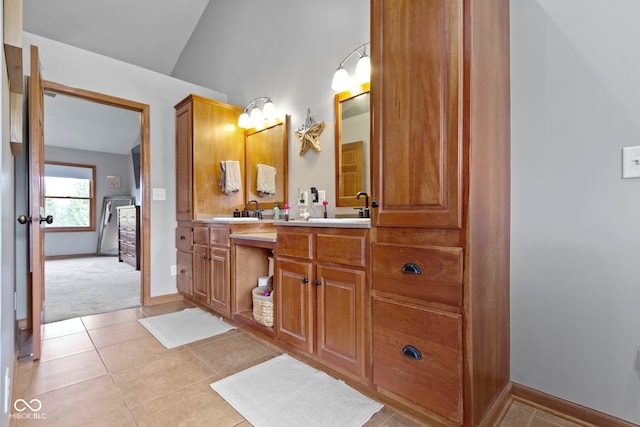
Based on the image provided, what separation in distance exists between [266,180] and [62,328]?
2.15 metres

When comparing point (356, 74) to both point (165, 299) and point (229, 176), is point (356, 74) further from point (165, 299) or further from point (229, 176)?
point (165, 299)

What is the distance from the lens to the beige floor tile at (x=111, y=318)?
2.68m

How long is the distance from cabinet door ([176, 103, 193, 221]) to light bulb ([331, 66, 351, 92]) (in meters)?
1.66

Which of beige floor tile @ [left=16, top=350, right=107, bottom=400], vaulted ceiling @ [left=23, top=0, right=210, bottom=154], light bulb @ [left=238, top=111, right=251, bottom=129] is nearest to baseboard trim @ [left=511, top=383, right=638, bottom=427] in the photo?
beige floor tile @ [left=16, top=350, right=107, bottom=400]

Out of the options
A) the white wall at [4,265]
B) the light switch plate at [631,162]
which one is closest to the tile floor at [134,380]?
the white wall at [4,265]

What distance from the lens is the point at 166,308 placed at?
3.13 meters

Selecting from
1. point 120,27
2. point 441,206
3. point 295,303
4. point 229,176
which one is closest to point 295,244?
point 295,303

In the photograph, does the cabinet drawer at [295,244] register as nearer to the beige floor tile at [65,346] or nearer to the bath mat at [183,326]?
the bath mat at [183,326]

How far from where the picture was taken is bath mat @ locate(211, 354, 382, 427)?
56.2 inches

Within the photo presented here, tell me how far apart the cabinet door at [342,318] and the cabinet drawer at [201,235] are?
1544 mm

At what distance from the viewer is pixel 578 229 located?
4.64 feet

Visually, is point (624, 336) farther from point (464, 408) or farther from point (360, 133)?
point (360, 133)

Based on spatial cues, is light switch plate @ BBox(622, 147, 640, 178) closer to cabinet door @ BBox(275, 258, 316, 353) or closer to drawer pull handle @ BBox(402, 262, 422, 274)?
drawer pull handle @ BBox(402, 262, 422, 274)

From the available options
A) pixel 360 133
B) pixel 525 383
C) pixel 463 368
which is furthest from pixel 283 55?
pixel 525 383
